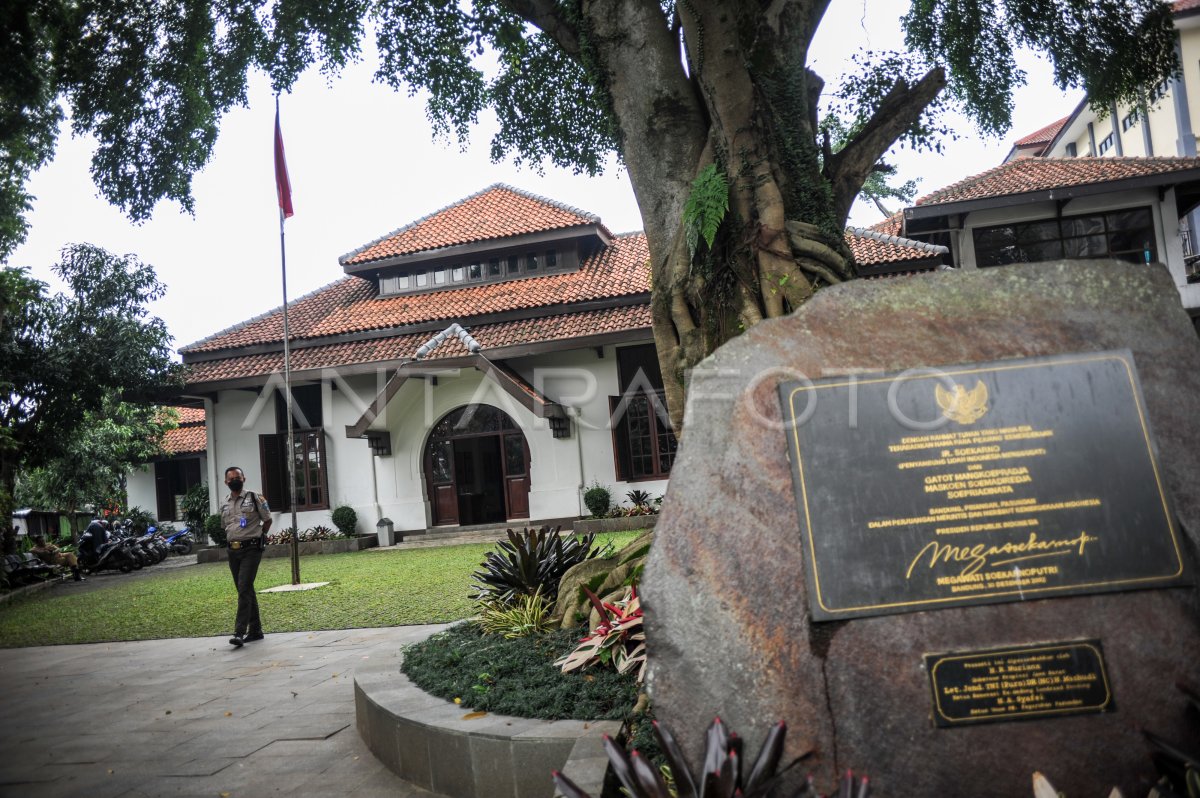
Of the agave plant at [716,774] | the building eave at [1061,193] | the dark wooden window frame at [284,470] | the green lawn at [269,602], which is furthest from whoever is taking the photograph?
the dark wooden window frame at [284,470]

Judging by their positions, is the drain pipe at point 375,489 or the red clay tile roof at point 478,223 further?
the red clay tile roof at point 478,223

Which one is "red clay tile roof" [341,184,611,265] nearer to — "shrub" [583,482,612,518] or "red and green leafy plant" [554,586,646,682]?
"shrub" [583,482,612,518]

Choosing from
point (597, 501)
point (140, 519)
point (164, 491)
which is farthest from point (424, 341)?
point (164, 491)

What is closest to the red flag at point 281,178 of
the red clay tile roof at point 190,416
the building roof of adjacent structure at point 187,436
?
the building roof of adjacent structure at point 187,436

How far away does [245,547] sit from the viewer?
26.5 ft

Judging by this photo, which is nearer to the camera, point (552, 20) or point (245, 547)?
point (552, 20)

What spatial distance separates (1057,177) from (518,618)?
18.1 metres

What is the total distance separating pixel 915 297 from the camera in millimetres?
3229

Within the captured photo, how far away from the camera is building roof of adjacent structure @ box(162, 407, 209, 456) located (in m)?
26.6

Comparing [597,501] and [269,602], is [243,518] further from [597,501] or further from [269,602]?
[597,501]

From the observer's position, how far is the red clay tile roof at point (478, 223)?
20266 mm

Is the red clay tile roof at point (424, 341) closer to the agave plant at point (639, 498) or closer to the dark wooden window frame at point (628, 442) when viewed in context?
the dark wooden window frame at point (628, 442)

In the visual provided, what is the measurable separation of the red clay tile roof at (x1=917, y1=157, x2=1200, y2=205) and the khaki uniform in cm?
1570

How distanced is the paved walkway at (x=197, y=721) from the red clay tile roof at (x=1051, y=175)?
52.7ft
